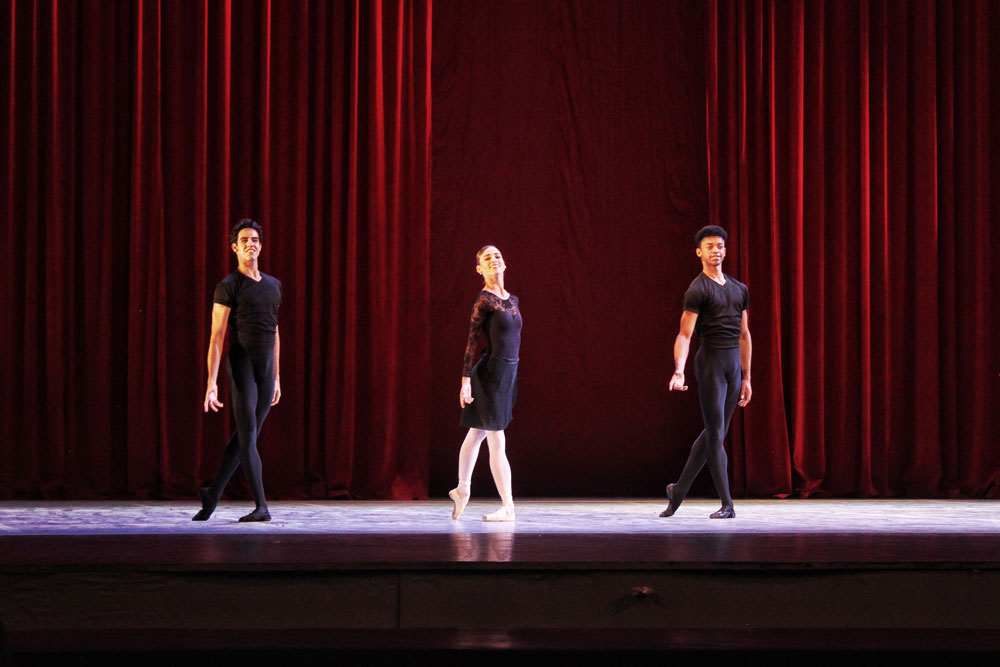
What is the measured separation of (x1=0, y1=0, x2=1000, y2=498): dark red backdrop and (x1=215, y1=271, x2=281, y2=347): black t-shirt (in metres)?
1.72

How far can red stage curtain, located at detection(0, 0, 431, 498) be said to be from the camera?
663 cm

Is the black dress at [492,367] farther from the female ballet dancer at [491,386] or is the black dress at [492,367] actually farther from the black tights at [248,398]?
the black tights at [248,398]

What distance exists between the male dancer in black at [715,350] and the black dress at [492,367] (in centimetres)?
79

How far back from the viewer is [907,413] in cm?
701

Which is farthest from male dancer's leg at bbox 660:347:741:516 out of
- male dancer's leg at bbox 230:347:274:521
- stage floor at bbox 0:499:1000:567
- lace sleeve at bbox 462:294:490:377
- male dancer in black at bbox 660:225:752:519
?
male dancer's leg at bbox 230:347:274:521

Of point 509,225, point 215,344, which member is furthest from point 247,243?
point 509,225

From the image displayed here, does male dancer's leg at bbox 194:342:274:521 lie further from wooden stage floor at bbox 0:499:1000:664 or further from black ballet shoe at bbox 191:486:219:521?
wooden stage floor at bbox 0:499:1000:664

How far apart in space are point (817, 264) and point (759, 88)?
1194 millimetres

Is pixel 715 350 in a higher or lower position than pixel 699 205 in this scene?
lower

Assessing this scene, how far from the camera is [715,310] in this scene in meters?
5.12

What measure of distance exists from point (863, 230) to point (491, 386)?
3.11 meters

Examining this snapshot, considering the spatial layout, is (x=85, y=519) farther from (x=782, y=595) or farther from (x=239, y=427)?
(x=782, y=595)

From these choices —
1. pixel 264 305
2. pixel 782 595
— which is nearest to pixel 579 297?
pixel 264 305

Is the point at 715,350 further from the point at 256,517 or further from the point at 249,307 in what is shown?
the point at 256,517
